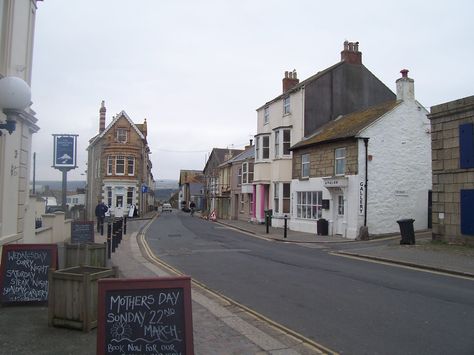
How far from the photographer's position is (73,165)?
1500 cm

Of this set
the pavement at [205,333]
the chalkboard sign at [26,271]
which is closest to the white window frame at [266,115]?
the pavement at [205,333]

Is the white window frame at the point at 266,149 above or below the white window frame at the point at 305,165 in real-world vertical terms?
above

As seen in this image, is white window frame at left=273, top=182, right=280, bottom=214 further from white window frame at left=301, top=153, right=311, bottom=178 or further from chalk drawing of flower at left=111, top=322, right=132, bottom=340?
chalk drawing of flower at left=111, top=322, right=132, bottom=340

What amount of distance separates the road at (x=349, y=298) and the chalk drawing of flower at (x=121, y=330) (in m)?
2.89

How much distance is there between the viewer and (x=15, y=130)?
9820mm

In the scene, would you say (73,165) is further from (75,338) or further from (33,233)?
(75,338)

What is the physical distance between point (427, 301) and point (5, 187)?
876cm

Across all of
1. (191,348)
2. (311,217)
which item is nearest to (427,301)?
(191,348)

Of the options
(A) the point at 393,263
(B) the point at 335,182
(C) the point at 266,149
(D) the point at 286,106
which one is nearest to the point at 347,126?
(B) the point at 335,182

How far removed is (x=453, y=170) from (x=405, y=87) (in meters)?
8.06

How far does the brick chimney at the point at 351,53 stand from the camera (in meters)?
32.6

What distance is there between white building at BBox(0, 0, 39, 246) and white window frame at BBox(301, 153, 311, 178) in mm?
19651

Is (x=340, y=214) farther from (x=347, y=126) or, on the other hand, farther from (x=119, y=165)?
(x=119, y=165)

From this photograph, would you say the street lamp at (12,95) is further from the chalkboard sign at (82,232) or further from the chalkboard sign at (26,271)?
the chalkboard sign at (82,232)
